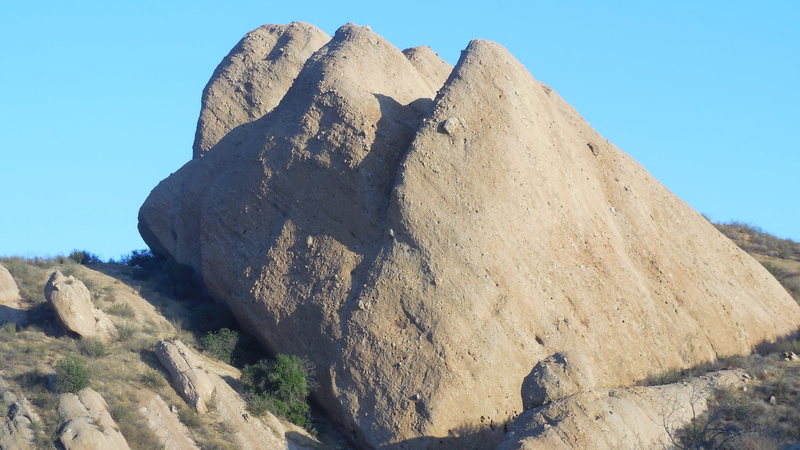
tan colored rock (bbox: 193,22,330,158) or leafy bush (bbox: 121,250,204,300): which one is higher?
tan colored rock (bbox: 193,22,330,158)

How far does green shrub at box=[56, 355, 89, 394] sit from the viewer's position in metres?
21.2

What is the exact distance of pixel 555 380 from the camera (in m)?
20.0

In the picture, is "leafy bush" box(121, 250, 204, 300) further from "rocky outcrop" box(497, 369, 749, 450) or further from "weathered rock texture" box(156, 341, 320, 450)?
"rocky outcrop" box(497, 369, 749, 450)

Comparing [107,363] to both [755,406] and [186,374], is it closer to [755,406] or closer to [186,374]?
[186,374]

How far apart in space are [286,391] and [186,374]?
2033 millimetres

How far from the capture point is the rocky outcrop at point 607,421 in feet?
62.4

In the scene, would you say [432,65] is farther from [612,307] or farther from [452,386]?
[452,386]

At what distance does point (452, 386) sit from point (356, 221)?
4396 millimetres

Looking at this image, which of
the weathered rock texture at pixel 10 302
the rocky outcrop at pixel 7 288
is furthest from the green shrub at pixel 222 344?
the rocky outcrop at pixel 7 288

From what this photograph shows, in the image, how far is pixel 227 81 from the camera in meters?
34.4

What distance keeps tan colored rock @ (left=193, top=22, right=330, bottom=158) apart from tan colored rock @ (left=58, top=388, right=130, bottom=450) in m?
13.3

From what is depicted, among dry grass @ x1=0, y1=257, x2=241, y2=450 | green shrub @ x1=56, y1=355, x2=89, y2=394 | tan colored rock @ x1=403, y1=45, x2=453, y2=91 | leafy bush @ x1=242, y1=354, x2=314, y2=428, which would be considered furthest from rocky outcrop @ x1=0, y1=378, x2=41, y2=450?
tan colored rock @ x1=403, y1=45, x2=453, y2=91

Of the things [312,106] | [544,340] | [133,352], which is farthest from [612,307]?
[133,352]

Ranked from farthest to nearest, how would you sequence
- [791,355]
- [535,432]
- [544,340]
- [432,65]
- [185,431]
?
[432,65], [791,355], [544,340], [185,431], [535,432]
